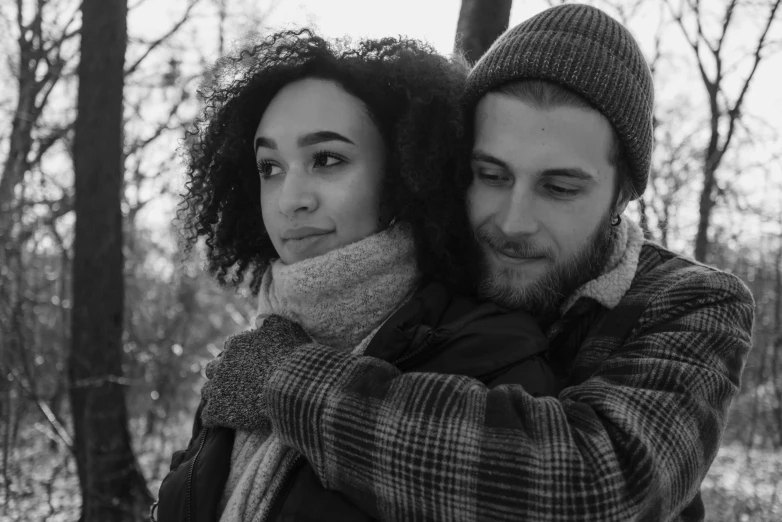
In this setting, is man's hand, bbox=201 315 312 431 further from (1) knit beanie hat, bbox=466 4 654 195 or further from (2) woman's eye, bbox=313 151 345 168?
(1) knit beanie hat, bbox=466 4 654 195

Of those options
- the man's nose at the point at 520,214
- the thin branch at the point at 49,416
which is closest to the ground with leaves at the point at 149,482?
the thin branch at the point at 49,416

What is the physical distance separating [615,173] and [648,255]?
35 cm

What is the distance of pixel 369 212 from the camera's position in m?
1.76

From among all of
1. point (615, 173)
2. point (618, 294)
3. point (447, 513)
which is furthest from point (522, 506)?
point (615, 173)

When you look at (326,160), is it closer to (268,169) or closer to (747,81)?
(268,169)

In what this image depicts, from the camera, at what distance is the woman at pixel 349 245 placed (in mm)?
1566

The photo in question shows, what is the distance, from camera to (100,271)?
444 cm

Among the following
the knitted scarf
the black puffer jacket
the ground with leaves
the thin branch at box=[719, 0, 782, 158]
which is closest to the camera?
the black puffer jacket

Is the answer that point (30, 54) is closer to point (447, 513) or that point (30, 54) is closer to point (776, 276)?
point (447, 513)

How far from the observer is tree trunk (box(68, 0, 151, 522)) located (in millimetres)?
4352

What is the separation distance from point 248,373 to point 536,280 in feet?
2.80

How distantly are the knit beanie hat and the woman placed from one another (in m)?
0.20

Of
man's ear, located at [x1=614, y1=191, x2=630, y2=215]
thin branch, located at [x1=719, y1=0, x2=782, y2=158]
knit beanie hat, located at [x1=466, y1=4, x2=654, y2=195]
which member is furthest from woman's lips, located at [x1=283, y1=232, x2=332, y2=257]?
thin branch, located at [x1=719, y1=0, x2=782, y2=158]

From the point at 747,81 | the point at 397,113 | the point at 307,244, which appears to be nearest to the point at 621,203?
the point at 397,113
